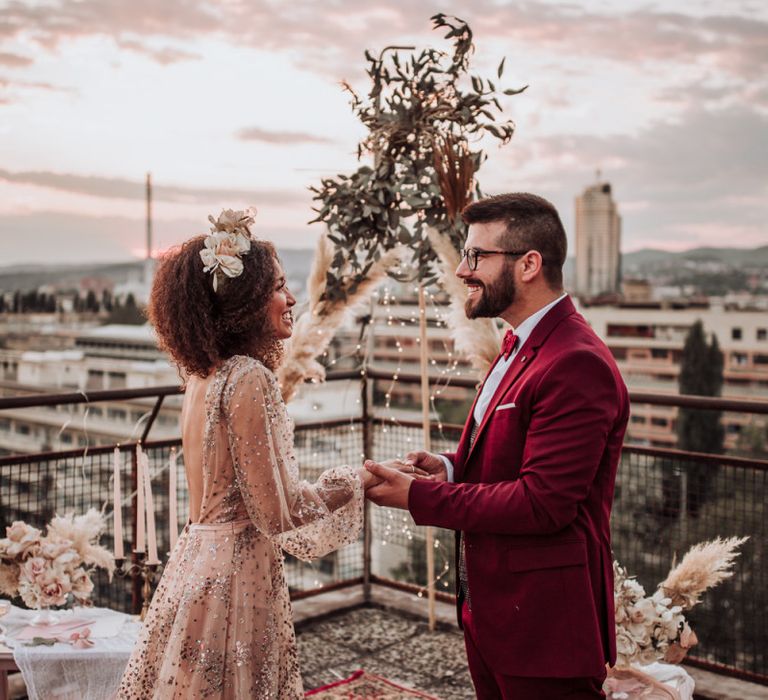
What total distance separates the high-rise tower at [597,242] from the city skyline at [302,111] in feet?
7.37

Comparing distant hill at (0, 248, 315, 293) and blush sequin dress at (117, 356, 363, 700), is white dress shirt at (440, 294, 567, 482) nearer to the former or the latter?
blush sequin dress at (117, 356, 363, 700)

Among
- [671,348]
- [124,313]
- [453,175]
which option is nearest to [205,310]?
[453,175]

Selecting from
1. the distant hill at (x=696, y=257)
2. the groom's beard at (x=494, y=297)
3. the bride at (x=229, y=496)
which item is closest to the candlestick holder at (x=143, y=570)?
the bride at (x=229, y=496)

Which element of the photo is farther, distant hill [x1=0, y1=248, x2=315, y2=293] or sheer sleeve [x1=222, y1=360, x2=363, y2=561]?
distant hill [x1=0, y1=248, x2=315, y2=293]

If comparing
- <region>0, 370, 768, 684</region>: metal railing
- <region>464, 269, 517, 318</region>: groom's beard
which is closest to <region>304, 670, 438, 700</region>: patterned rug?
<region>0, 370, 768, 684</region>: metal railing

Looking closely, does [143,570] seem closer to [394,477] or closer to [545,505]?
[394,477]

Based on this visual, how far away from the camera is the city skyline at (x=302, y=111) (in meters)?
30.6

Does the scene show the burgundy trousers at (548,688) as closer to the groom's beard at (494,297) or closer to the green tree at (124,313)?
the groom's beard at (494,297)

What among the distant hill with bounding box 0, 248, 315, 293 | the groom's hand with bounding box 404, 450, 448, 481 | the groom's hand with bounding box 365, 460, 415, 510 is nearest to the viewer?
the groom's hand with bounding box 365, 460, 415, 510

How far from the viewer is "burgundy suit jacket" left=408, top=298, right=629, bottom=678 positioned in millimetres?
1862

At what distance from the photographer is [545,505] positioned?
6.09ft

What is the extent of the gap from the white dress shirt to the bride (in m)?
0.44

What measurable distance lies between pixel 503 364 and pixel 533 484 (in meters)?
0.44

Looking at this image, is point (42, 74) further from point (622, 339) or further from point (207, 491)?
point (622, 339)
